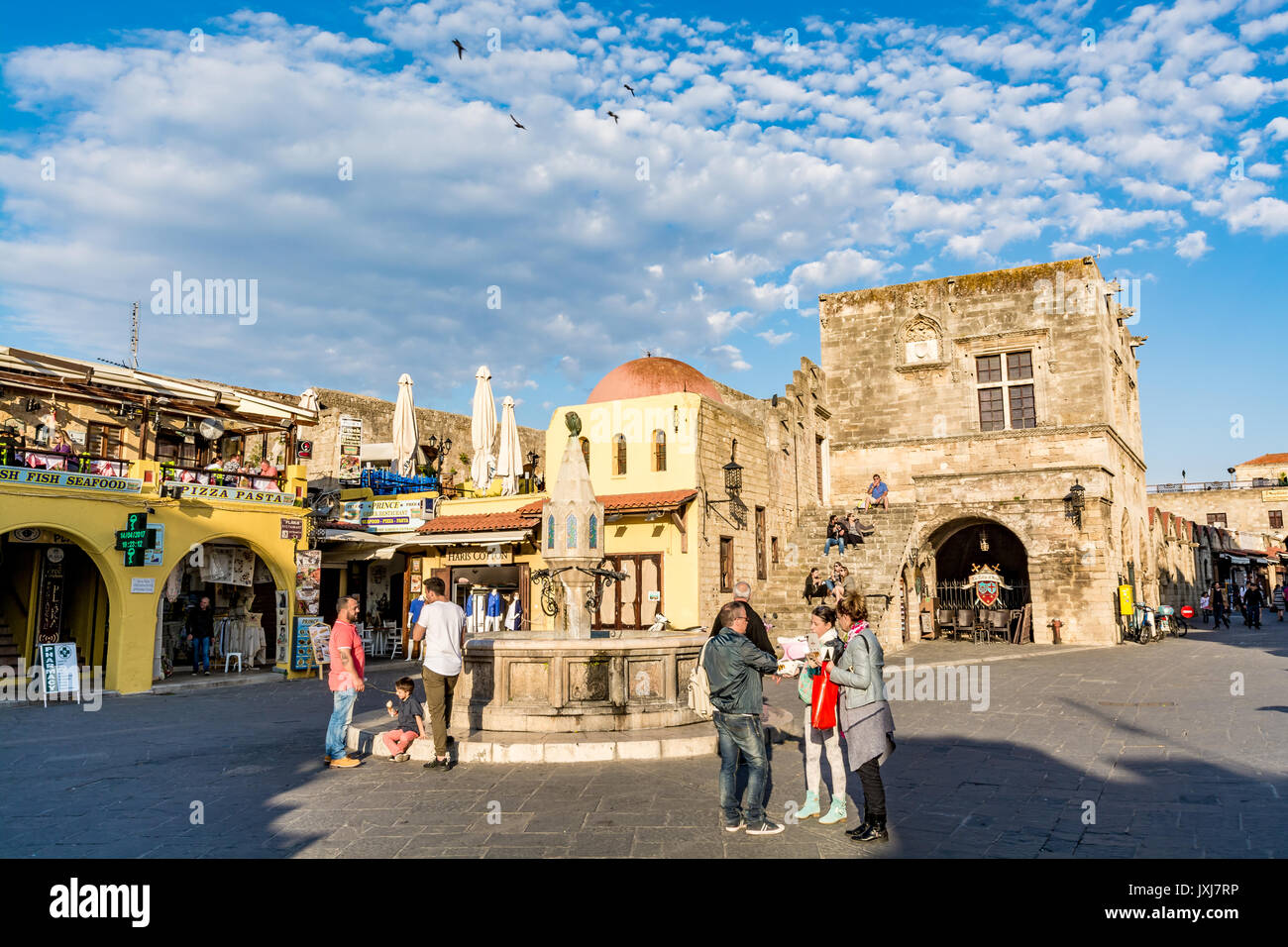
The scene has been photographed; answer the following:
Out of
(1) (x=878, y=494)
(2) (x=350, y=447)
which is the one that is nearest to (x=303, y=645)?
(2) (x=350, y=447)

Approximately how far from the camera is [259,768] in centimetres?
800

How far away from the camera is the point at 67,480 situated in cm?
1496

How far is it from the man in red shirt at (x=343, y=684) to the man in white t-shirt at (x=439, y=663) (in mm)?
732

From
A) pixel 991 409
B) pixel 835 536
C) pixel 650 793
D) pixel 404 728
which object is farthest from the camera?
pixel 991 409

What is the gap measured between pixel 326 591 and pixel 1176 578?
35016 millimetres

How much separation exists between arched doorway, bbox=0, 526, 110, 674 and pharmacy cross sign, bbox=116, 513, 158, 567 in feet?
8.29

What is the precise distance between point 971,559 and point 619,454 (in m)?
15.9

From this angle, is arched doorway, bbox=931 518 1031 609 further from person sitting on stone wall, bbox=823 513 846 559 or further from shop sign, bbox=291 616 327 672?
shop sign, bbox=291 616 327 672

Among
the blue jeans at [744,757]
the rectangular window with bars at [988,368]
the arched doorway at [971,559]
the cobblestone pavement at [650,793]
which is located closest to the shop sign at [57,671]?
the cobblestone pavement at [650,793]

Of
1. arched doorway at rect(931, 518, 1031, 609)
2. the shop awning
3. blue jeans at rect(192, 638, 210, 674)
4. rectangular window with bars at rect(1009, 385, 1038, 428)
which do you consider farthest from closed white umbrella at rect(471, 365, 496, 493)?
rectangular window with bars at rect(1009, 385, 1038, 428)

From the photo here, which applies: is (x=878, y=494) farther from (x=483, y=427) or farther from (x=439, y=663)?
(x=439, y=663)

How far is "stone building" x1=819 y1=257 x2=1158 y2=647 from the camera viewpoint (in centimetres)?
2289
